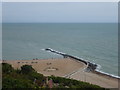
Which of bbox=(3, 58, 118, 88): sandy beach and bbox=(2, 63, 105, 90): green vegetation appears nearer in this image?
bbox=(2, 63, 105, 90): green vegetation

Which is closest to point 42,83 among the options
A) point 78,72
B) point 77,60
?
point 78,72

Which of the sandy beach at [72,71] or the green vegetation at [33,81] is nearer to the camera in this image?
the green vegetation at [33,81]

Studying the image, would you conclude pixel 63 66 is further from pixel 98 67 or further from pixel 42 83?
pixel 42 83

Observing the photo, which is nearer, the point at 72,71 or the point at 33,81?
the point at 33,81
